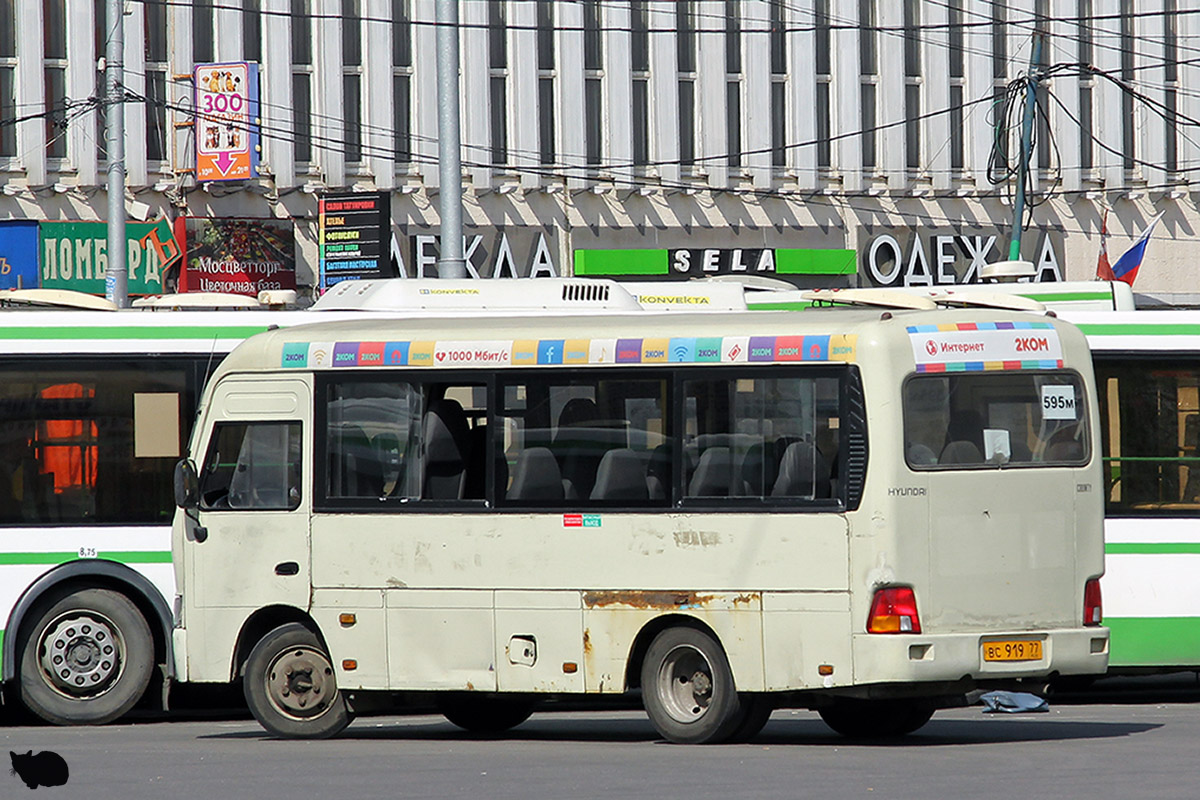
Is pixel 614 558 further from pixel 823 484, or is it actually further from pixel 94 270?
pixel 94 270

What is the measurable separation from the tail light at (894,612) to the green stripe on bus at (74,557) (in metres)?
5.60

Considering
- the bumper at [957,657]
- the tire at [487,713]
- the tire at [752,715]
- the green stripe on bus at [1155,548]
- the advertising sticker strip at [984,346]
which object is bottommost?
the tire at [487,713]

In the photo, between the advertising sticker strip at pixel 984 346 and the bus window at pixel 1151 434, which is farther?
the bus window at pixel 1151 434

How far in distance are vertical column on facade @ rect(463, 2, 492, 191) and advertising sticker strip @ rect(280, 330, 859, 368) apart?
25.9m

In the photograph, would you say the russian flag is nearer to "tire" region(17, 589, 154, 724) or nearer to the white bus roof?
the white bus roof

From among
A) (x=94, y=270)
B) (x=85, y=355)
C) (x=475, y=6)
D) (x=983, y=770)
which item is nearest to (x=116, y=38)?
(x=94, y=270)

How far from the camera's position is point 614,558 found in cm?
1237

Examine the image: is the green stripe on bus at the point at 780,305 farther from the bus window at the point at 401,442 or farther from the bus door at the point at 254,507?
the bus door at the point at 254,507

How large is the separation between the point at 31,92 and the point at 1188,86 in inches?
873

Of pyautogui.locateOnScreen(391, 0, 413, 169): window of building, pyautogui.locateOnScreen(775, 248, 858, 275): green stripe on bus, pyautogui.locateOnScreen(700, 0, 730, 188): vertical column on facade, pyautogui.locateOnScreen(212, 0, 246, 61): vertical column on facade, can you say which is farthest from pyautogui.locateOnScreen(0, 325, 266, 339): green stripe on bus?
pyautogui.locateOnScreen(775, 248, 858, 275): green stripe on bus

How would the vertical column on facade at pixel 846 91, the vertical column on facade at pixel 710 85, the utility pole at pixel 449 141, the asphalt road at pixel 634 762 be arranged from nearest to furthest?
the asphalt road at pixel 634 762 < the utility pole at pixel 449 141 < the vertical column on facade at pixel 710 85 < the vertical column on facade at pixel 846 91

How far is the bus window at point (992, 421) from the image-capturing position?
39.1 ft

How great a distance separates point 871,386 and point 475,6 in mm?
28321

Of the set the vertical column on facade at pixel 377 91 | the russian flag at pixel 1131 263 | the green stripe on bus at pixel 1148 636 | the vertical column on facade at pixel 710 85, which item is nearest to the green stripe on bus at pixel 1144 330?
the green stripe on bus at pixel 1148 636
